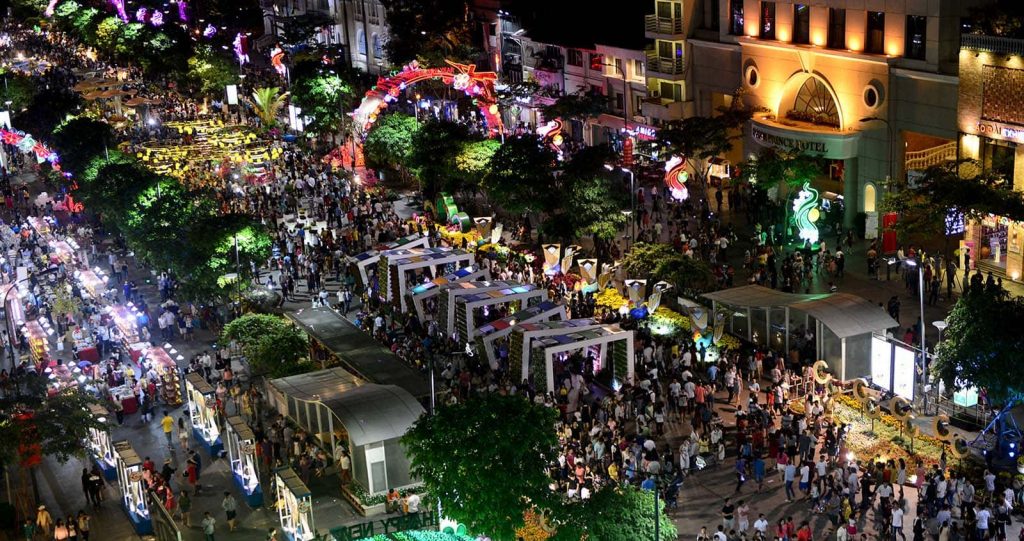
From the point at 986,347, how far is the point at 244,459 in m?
Result: 21.9

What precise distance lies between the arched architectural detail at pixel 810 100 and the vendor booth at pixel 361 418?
97.3 feet

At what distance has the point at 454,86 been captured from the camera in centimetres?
7931

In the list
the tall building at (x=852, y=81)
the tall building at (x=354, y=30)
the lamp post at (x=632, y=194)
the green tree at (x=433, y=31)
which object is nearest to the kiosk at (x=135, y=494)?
the lamp post at (x=632, y=194)

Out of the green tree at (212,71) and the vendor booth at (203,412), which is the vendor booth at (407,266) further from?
the green tree at (212,71)

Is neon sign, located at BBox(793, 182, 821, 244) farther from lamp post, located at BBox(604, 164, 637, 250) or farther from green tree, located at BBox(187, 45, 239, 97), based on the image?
green tree, located at BBox(187, 45, 239, 97)

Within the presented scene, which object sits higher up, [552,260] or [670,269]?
[670,269]

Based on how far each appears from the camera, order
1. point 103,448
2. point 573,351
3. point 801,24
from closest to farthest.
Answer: point 103,448 → point 573,351 → point 801,24

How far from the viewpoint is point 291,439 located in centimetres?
4459

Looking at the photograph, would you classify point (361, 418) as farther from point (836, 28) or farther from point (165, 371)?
point (836, 28)

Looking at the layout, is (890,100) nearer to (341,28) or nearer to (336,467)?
(336,467)

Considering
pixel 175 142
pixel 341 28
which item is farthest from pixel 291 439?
pixel 341 28

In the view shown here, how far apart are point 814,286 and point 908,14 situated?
42.8 feet

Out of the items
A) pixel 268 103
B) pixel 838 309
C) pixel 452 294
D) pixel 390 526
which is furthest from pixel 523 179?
pixel 268 103

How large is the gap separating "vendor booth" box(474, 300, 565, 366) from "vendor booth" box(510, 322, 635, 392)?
144cm
